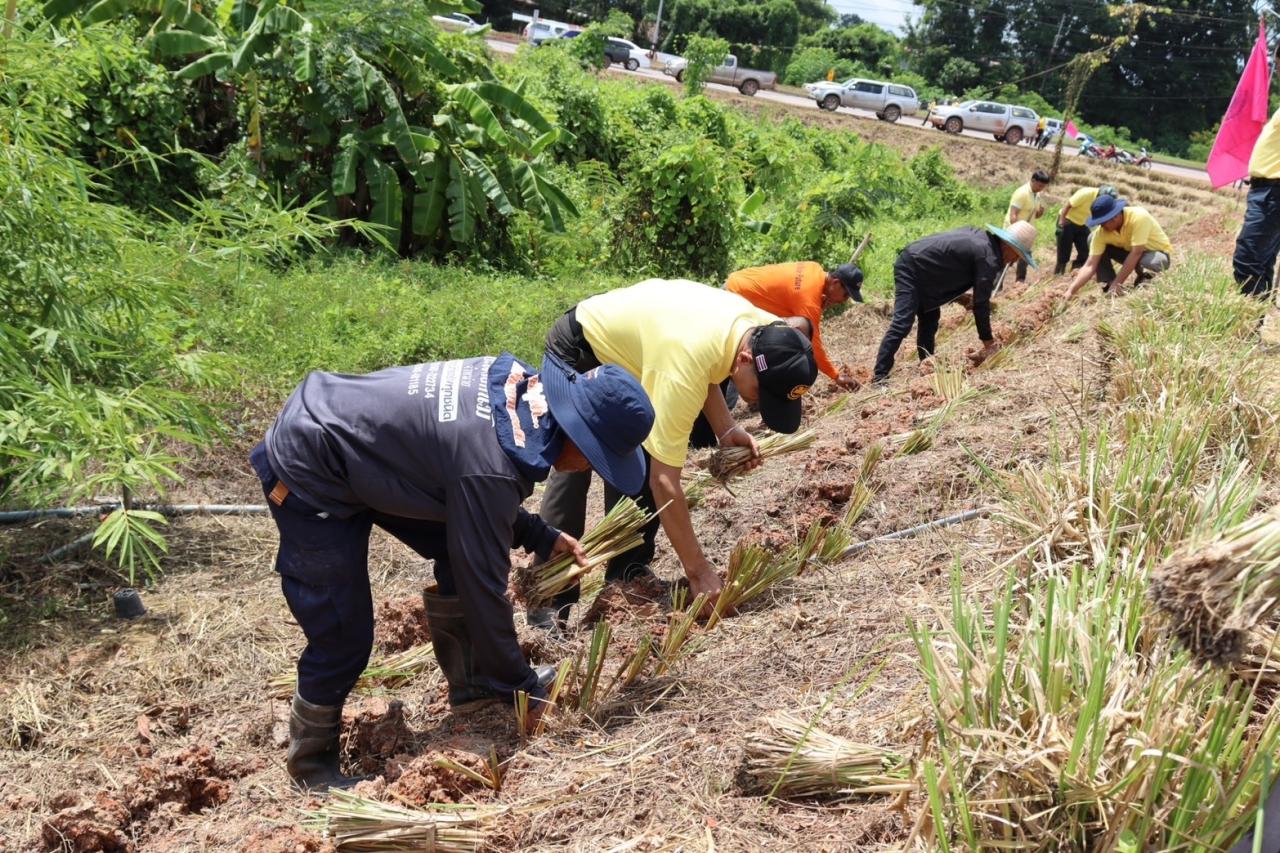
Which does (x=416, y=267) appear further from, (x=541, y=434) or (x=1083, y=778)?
(x=1083, y=778)

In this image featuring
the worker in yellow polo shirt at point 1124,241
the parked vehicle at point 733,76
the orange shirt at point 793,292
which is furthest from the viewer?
the parked vehicle at point 733,76

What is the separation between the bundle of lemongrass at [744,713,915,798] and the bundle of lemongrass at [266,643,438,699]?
5.18 feet

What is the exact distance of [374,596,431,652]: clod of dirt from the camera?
393cm

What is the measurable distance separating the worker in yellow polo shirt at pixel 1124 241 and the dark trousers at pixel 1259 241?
1693 mm

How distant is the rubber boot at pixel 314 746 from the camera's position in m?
2.99

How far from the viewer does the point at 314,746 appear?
3014 mm

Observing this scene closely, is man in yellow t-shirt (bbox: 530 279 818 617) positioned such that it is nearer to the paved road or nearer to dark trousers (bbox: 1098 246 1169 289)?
dark trousers (bbox: 1098 246 1169 289)

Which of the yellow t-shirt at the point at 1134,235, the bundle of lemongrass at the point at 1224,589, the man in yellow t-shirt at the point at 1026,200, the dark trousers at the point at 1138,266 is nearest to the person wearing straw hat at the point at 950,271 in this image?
the yellow t-shirt at the point at 1134,235

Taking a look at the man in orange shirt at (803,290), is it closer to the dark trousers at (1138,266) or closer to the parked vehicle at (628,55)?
the dark trousers at (1138,266)

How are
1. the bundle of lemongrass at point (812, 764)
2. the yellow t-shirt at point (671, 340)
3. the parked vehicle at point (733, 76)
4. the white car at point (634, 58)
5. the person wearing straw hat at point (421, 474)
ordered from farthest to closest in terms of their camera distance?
the white car at point (634, 58) → the parked vehicle at point (733, 76) → the yellow t-shirt at point (671, 340) → the person wearing straw hat at point (421, 474) → the bundle of lemongrass at point (812, 764)

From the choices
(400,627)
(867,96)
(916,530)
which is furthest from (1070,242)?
(867,96)

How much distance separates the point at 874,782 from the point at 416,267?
7961 mm

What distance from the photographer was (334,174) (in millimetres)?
9570

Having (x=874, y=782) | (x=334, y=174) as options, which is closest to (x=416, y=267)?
(x=334, y=174)
